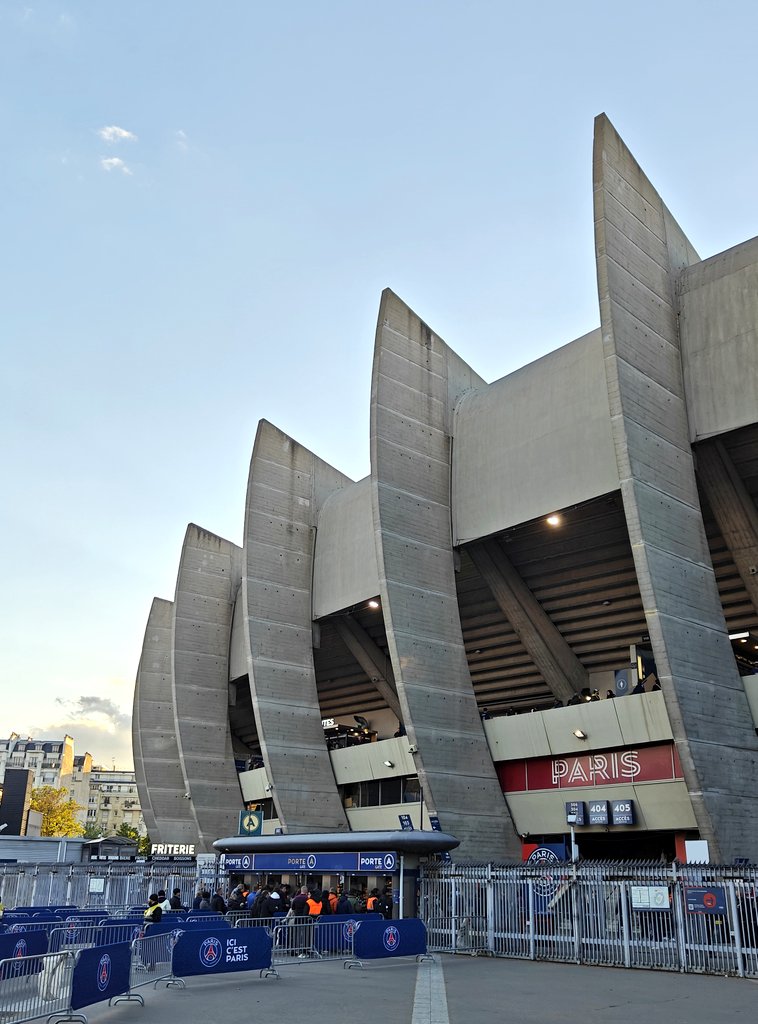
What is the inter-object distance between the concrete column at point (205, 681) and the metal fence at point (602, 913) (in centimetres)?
2705

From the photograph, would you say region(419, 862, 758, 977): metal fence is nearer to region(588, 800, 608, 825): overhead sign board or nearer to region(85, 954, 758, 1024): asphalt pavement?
region(85, 954, 758, 1024): asphalt pavement

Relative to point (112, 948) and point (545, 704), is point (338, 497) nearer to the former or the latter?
point (545, 704)

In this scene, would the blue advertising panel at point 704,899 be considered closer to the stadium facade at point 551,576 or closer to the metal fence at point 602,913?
the metal fence at point 602,913

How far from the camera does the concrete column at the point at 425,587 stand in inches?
1130

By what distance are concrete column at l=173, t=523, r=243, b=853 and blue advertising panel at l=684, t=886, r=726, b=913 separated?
107 feet

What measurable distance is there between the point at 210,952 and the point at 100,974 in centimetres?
365

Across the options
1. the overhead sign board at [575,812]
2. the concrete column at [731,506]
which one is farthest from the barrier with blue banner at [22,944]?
the concrete column at [731,506]

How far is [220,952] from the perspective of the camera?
1532cm

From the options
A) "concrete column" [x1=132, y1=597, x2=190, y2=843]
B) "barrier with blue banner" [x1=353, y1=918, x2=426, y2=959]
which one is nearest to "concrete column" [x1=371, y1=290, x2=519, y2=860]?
"barrier with blue banner" [x1=353, y1=918, x2=426, y2=959]

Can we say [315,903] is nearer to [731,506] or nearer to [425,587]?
[425,587]

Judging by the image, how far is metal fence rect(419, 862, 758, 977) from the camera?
1622 cm

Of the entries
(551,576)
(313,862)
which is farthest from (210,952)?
(551,576)

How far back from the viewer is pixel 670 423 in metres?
24.7

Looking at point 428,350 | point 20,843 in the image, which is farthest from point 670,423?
point 20,843
